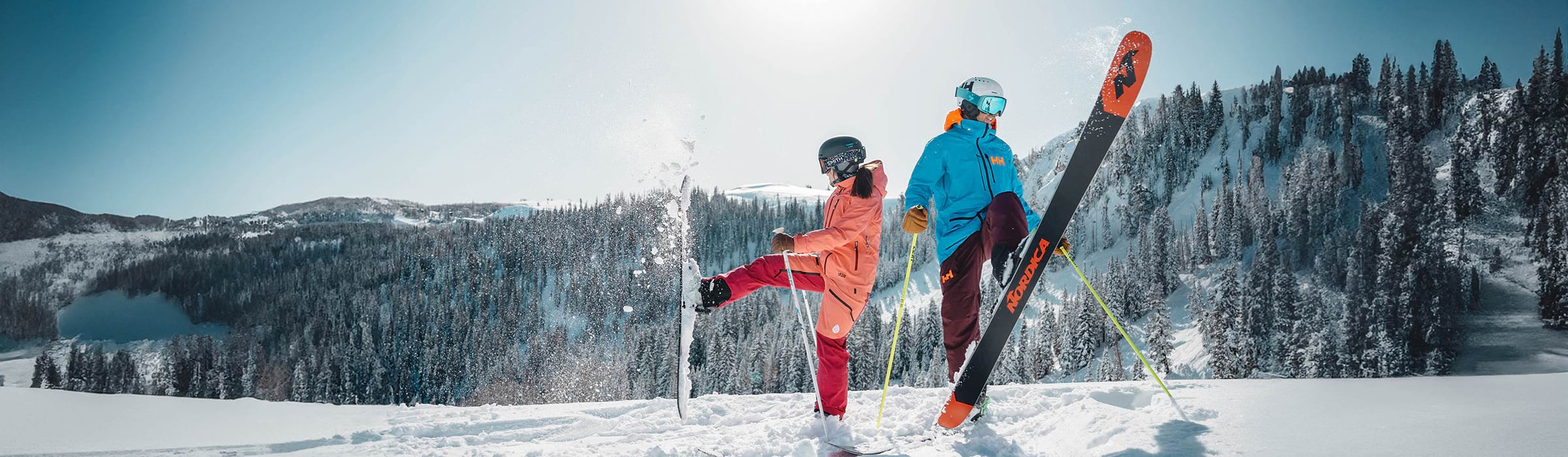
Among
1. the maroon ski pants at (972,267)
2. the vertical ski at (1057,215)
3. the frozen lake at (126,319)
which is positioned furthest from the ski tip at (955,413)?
the frozen lake at (126,319)

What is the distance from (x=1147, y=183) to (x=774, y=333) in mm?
93657

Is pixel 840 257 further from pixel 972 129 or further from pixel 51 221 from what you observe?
pixel 51 221

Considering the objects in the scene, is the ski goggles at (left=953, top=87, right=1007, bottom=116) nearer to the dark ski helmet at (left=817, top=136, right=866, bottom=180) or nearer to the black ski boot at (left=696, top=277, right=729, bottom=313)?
the dark ski helmet at (left=817, top=136, right=866, bottom=180)

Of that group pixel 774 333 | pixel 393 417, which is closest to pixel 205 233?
pixel 774 333

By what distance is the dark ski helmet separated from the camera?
13.6 feet

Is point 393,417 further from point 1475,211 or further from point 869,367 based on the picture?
point 1475,211

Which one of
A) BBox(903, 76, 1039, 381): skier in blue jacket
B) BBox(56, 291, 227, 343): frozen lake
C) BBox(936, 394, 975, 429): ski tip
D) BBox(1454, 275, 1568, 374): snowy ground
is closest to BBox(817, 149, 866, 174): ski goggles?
BBox(903, 76, 1039, 381): skier in blue jacket

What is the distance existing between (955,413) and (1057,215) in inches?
53.2

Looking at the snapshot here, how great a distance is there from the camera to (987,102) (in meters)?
4.04

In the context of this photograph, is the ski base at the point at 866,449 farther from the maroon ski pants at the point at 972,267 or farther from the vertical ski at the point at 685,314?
the vertical ski at the point at 685,314

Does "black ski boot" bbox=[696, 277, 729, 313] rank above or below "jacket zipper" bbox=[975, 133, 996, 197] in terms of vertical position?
below

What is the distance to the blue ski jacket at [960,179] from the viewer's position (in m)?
3.93

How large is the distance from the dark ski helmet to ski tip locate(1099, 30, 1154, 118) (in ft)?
5.35

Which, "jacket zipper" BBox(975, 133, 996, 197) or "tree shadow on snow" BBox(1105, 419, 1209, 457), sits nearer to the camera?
"tree shadow on snow" BBox(1105, 419, 1209, 457)
